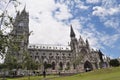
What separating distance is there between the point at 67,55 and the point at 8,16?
14857 cm

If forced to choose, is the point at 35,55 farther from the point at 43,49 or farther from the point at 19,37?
the point at 19,37

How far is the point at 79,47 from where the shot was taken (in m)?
162

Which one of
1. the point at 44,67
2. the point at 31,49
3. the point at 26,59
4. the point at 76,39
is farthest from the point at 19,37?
the point at 76,39

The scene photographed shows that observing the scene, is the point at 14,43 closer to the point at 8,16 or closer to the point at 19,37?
the point at 19,37

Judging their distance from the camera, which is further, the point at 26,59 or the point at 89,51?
the point at 89,51

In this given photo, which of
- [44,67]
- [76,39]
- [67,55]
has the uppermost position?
[76,39]

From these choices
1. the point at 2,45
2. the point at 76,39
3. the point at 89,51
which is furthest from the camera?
the point at 76,39

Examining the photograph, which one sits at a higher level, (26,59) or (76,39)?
(76,39)

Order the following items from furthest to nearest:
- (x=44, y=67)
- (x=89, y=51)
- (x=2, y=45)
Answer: (x=89, y=51), (x=44, y=67), (x=2, y=45)

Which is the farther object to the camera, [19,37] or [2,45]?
[19,37]

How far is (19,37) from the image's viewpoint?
23.8m

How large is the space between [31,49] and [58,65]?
28123mm

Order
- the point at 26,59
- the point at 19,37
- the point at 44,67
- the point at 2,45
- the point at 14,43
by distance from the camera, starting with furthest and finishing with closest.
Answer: the point at 44,67 → the point at 26,59 → the point at 19,37 → the point at 14,43 → the point at 2,45

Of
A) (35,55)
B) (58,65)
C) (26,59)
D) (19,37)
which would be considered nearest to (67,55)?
(58,65)
